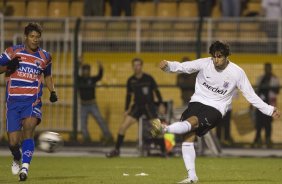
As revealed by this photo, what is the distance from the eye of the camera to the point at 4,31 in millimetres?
24203

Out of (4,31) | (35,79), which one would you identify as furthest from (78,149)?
(35,79)

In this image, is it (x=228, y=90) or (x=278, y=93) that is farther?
(x=278, y=93)

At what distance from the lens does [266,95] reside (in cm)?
2370

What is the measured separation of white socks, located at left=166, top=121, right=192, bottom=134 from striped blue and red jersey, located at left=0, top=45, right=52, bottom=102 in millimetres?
2309

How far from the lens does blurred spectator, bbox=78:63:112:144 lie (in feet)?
78.0

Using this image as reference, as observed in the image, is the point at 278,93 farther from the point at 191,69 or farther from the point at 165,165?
the point at 191,69

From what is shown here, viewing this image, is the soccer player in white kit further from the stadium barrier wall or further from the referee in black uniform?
the stadium barrier wall

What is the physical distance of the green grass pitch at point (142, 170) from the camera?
14.2 m

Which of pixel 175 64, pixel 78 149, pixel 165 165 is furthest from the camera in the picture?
pixel 78 149

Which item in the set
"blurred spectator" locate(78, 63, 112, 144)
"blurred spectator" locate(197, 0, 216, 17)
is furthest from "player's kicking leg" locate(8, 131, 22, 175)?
"blurred spectator" locate(197, 0, 216, 17)

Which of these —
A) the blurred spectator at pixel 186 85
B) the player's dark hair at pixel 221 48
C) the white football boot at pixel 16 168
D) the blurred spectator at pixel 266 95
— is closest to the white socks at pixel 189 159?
the player's dark hair at pixel 221 48

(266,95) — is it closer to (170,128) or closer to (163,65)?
(163,65)

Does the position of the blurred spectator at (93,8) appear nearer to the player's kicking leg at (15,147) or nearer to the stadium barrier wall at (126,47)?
the stadium barrier wall at (126,47)

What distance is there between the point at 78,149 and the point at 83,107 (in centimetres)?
108
